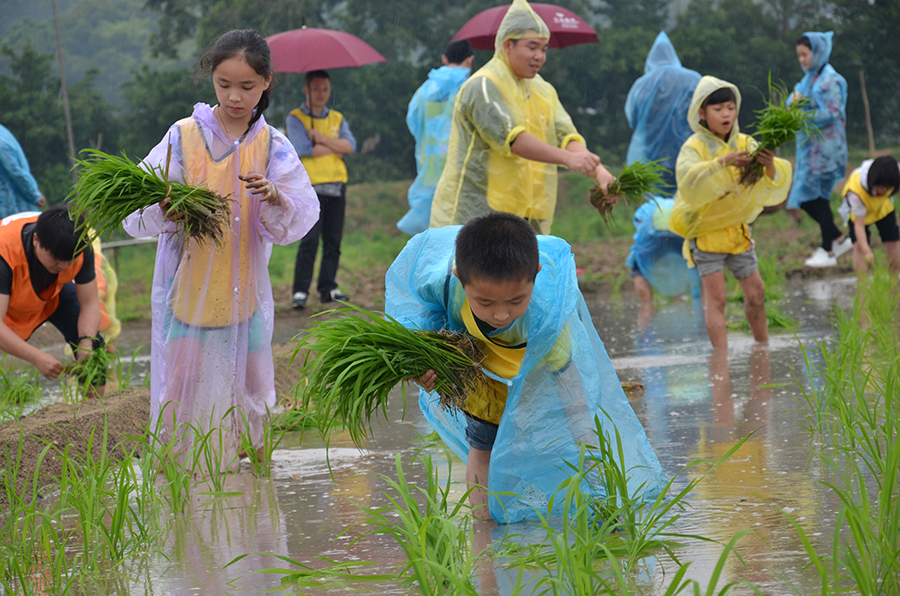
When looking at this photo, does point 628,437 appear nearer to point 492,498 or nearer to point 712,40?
point 492,498

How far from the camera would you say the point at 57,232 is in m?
4.84

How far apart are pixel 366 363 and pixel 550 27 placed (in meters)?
8.23

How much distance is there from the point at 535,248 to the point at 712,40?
68.5 ft

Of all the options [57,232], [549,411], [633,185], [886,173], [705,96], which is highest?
[705,96]

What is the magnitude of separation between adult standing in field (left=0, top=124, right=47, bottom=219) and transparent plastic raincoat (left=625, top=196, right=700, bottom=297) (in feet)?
16.5

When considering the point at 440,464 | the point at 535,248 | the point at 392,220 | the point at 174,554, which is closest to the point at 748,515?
the point at 535,248

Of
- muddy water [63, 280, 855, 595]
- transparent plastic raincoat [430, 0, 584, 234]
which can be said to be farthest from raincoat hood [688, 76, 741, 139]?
muddy water [63, 280, 855, 595]

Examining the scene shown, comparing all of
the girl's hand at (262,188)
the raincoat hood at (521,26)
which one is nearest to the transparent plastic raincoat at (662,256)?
the raincoat hood at (521,26)

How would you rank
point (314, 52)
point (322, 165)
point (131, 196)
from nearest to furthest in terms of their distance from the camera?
point (131, 196)
point (322, 165)
point (314, 52)

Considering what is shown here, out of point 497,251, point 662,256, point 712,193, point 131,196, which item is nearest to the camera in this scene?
point 497,251

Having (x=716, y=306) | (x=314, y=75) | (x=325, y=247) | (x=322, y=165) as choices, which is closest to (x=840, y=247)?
(x=716, y=306)

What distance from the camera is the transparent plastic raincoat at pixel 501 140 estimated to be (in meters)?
5.32

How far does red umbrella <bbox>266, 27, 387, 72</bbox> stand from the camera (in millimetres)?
8898

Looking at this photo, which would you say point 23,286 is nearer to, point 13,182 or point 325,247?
point 13,182
